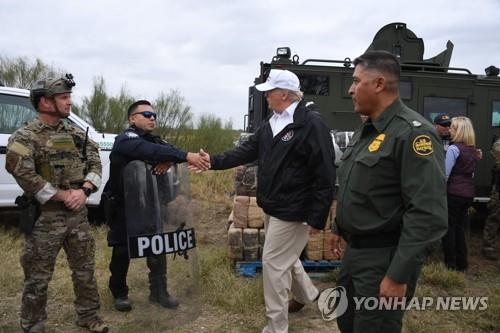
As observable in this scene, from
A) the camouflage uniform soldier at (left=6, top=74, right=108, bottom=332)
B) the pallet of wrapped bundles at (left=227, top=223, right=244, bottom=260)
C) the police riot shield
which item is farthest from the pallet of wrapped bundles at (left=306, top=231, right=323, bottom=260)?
the camouflage uniform soldier at (left=6, top=74, right=108, bottom=332)

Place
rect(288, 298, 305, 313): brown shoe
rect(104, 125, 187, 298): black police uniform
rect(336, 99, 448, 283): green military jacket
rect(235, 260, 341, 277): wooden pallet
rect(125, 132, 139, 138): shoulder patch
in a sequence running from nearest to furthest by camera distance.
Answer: rect(336, 99, 448, 283): green military jacket, rect(104, 125, 187, 298): black police uniform, rect(125, 132, 139, 138): shoulder patch, rect(288, 298, 305, 313): brown shoe, rect(235, 260, 341, 277): wooden pallet

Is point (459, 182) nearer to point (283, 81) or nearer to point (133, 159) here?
point (283, 81)

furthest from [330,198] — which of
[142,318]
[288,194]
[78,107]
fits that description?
[78,107]

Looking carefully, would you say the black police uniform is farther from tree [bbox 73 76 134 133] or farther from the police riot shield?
tree [bbox 73 76 134 133]

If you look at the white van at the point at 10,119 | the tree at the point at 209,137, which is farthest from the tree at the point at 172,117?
the white van at the point at 10,119

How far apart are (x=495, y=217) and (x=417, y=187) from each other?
440 centimetres

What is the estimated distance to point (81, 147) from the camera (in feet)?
11.3

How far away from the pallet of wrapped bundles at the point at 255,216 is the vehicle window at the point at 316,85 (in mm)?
1939

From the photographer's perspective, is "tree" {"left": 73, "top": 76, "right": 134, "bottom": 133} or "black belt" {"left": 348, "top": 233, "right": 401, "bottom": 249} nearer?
"black belt" {"left": 348, "top": 233, "right": 401, "bottom": 249}

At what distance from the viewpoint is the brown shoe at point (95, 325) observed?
137 inches

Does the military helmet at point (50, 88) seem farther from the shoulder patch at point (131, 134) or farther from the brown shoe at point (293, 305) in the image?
the brown shoe at point (293, 305)

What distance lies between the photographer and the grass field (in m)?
3.53

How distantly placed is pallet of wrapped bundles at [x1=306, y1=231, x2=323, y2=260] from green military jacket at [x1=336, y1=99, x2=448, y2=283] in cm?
258

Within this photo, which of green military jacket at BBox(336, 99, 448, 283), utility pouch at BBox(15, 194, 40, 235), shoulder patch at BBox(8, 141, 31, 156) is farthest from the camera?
utility pouch at BBox(15, 194, 40, 235)
